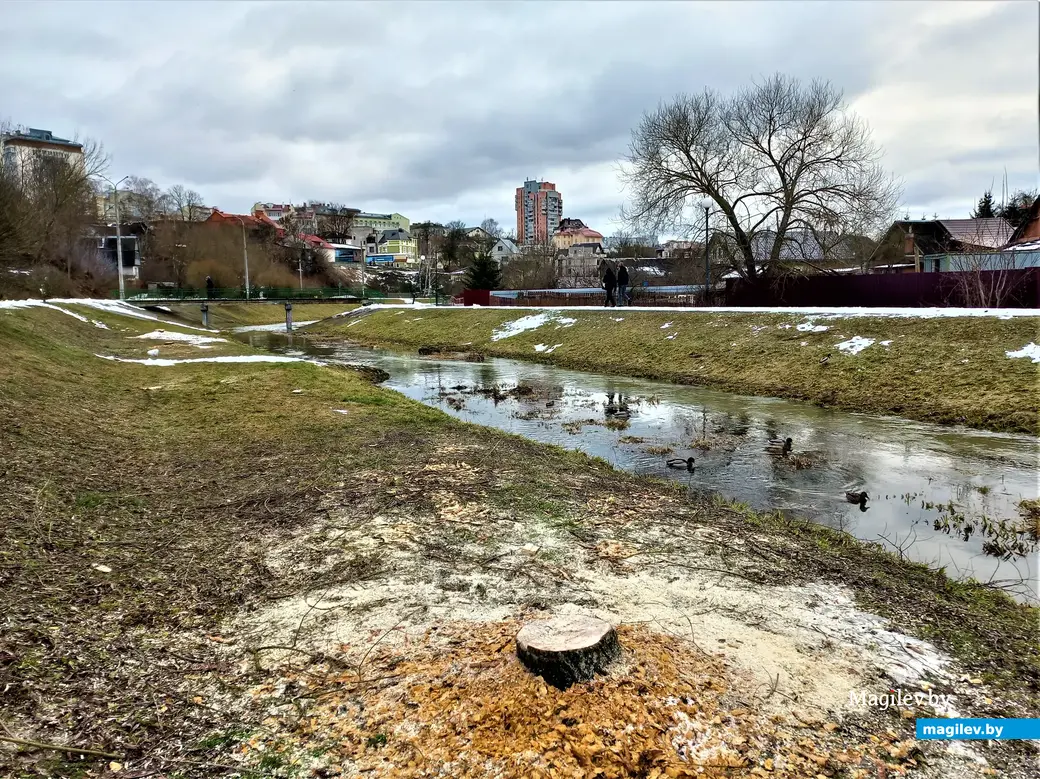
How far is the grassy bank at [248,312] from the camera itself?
47.9 metres

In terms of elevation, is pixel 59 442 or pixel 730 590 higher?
pixel 59 442

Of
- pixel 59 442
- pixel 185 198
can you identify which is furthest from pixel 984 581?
pixel 185 198

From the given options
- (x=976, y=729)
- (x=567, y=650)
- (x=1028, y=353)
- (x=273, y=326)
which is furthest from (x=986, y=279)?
(x=273, y=326)

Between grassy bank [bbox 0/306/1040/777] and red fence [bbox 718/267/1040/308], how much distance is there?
59.8 ft

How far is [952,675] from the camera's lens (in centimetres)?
366

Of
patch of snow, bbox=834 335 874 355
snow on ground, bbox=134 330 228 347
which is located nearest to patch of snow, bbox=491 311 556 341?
snow on ground, bbox=134 330 228 347

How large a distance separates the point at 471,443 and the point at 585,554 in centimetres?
465

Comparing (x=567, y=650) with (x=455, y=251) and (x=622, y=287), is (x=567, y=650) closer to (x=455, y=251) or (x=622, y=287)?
(x=622, y=287)

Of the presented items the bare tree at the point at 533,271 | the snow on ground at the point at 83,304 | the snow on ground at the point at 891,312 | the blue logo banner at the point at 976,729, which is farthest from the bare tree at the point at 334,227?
the blue logo banner at the point at 976,729

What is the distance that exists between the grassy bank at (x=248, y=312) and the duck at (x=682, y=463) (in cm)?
4337

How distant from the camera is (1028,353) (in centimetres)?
1336

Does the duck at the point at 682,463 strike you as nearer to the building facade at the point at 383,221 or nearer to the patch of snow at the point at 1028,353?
the patch of snow at the point at 1028,353

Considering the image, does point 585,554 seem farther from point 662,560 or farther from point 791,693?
point 791,693

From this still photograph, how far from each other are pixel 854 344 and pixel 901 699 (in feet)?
51.3
